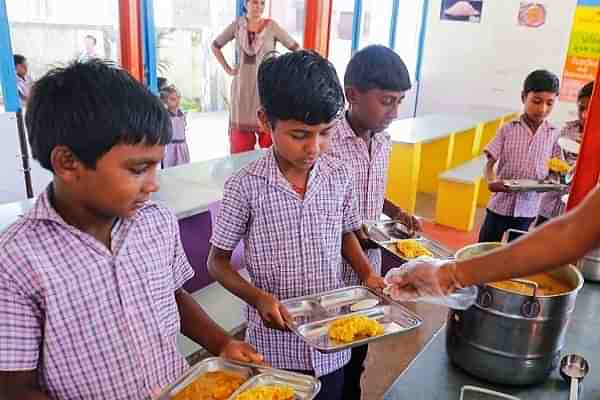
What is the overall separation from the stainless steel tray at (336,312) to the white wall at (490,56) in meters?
5.18

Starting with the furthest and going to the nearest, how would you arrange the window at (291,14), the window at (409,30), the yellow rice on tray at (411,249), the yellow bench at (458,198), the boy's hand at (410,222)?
the window at (409,30) < the window at (291,14) < the yellow bench at (458,198) < the boy's hand at (410,222) < the yellow rice on tray at (411,249)

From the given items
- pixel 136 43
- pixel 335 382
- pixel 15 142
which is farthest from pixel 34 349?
pixel 136 43

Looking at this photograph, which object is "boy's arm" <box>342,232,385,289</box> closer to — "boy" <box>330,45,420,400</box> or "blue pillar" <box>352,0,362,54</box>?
"boy" <box>330,45,420,400</box>

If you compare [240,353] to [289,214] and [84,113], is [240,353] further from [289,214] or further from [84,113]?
[84,113]

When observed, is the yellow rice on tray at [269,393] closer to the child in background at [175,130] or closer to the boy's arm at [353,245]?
the boy's arm at [353,245]

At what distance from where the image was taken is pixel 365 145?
1408 mm

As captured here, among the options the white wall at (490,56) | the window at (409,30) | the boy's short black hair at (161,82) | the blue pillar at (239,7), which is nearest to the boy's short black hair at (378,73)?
the boy's short black hair at (161,82)

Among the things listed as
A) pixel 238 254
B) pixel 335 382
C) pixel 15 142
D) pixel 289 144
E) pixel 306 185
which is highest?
pixel 289 144

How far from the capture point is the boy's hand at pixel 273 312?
986 mm

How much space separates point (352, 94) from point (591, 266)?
2.75ft

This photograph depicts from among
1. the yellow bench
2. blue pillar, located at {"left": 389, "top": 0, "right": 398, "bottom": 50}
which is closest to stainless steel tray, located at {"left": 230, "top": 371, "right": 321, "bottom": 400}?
the yellow bench

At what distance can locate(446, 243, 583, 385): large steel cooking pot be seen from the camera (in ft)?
2.78

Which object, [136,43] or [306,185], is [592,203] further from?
[136,43]

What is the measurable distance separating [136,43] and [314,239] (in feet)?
8.46
